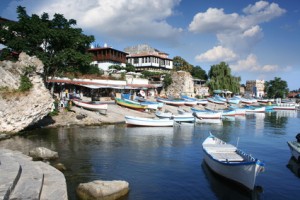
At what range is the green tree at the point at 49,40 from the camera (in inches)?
1534

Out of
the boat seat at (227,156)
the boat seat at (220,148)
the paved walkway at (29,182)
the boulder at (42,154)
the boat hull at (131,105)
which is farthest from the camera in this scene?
the boat hull at (131,105)

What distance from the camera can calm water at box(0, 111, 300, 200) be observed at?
15.8m

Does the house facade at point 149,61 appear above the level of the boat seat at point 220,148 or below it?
above

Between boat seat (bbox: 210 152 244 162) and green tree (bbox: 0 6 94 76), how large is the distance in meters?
27.1

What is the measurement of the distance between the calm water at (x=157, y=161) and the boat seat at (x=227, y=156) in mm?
1216

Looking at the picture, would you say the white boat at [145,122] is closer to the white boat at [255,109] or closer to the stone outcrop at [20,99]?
the stone outcrop at [20,99]

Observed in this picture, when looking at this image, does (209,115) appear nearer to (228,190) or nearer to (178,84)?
(178,84)

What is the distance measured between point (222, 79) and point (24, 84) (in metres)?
72.0

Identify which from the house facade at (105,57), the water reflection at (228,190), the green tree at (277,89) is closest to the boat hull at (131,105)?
the house facade at (105,57)

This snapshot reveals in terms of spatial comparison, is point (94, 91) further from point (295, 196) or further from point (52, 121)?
point (295, 196)

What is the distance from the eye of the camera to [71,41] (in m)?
40.9

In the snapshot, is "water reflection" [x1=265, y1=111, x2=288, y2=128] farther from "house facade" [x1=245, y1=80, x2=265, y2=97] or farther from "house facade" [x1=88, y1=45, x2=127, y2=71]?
"house facade" [x1=245, y1=80, x2=265, y2=97]

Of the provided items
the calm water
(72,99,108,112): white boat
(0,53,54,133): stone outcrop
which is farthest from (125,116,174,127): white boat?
(0,53,54,133): stone outcrop

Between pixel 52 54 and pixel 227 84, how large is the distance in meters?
63.7
